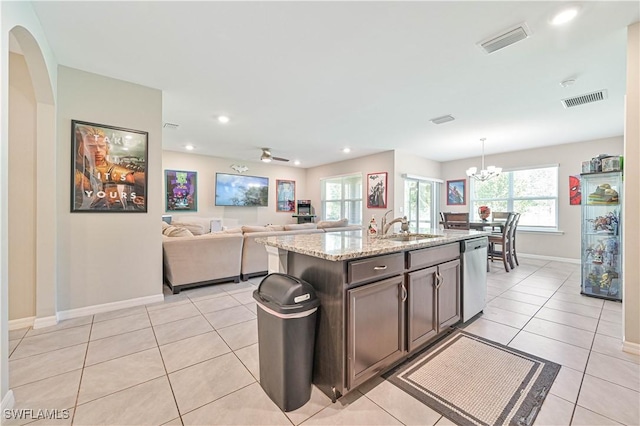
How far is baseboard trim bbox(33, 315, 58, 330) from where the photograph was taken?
97.2 inches

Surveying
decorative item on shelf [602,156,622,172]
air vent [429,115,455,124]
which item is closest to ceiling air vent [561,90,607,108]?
decorative item on shelf [602,156,622,172]

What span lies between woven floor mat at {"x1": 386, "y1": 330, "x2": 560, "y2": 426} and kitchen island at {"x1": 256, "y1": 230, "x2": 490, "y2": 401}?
0.15m

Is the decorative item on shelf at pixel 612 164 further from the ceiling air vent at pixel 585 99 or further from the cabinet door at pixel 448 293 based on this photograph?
the cabinet door at pixel 448 293

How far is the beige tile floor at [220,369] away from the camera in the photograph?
146cm

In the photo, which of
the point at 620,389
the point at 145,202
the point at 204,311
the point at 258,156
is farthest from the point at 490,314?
the point at 258,156

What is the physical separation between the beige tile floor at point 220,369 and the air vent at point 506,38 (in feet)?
8.48

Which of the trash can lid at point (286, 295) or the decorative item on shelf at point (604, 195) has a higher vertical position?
the decorative item on shelf at point (604, 195)

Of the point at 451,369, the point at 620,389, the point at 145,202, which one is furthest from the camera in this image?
the point at 145,202

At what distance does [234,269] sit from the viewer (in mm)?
3980

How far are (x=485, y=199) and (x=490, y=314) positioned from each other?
4890mm

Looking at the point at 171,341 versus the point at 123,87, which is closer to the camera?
the point at 171,341

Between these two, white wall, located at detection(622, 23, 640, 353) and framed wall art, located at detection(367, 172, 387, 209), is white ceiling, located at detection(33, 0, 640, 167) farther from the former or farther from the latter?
framed wall art, located at detection(367, 172, 387, 209)

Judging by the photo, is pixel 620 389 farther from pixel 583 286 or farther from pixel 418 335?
pixel 583 286

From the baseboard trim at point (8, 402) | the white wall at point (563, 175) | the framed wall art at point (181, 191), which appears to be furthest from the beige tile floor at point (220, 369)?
the framed wall art at point (181, 191)
